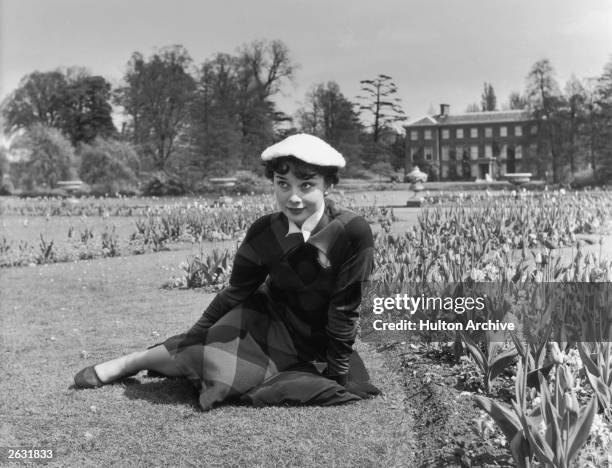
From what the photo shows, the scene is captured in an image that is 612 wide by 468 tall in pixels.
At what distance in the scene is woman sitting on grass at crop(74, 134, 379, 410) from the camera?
311 cm

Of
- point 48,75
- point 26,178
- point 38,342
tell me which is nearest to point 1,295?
point 38,342

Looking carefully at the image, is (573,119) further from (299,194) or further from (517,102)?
(299,194)

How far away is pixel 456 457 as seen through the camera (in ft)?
8.11

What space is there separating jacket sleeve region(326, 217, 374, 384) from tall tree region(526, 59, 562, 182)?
30.7 ft

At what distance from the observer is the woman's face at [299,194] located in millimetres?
3121

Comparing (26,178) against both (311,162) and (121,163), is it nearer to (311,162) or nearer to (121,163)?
(121,163)

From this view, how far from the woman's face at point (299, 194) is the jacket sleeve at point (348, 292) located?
0.20m

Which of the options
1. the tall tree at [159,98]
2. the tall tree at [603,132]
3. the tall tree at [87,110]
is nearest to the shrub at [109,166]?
the tall tree at [159,98]

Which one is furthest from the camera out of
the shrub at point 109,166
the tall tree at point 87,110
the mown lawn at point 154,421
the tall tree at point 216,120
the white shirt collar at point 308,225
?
the tall tree at point 87,110

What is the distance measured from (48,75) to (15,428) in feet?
100

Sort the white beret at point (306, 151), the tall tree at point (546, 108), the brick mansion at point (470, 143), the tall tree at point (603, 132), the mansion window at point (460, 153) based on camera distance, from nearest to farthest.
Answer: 1. the white beret at point (306, 151)
2. the tall tree at point (546, 108)
3. the brick mansion at point (470, 143)
4. the tall tree at point (603, 132)
5. the mansion window at point (460, 153)

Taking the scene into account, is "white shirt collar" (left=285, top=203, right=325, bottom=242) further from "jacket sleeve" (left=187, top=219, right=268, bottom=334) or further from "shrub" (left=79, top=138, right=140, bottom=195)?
"shrub" (left=79, top=138, right=140, bottom=195)

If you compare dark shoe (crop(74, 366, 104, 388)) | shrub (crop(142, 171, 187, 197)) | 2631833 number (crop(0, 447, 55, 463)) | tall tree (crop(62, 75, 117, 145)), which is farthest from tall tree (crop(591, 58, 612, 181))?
tall tree (crop(62, 75, 117, 145))

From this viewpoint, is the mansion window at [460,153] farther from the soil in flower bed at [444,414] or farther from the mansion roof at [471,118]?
the soil in flower bed at [444,414]
